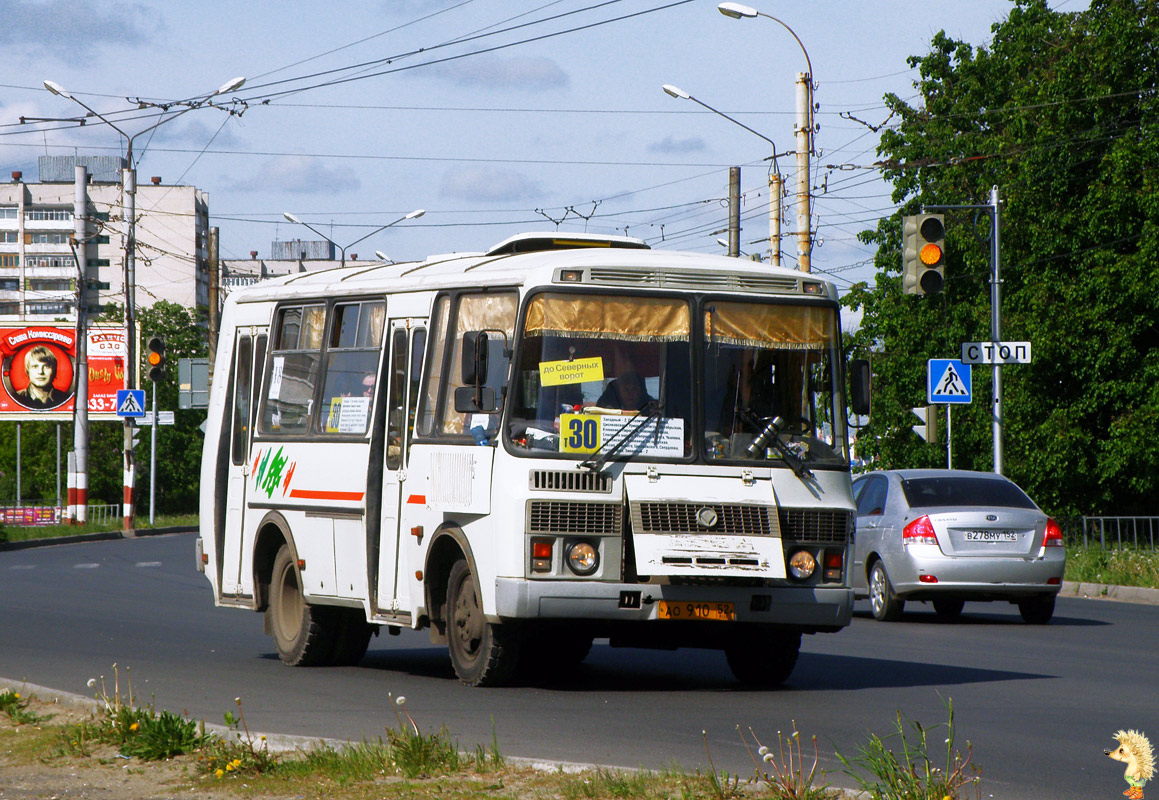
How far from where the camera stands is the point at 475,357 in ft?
37.8

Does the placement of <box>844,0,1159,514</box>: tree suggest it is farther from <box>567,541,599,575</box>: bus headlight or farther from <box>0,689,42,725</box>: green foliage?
<box>0,689,42,725</box>: green foliage

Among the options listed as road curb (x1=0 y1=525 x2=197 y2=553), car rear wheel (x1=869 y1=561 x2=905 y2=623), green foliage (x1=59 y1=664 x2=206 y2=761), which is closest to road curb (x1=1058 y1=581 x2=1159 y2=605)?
car rear wheel (x1=869 y1=561 x2=905 y2=623)

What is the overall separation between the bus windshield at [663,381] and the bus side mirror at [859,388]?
339mm

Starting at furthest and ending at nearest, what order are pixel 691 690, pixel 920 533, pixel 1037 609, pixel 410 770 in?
pixel 1037 609 < pixel 920 533 < pixel 691 690 < pixel 410 770

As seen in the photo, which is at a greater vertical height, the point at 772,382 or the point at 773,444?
the point at 772,382

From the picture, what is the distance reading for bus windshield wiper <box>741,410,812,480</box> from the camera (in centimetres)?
1180

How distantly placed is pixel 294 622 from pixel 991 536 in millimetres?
7898

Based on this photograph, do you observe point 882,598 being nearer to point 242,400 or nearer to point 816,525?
point 242,400

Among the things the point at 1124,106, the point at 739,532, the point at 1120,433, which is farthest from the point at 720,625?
the point at 1124,106

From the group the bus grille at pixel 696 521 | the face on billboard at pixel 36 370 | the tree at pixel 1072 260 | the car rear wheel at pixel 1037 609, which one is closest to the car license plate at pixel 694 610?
the bus grille at pixel 696 521

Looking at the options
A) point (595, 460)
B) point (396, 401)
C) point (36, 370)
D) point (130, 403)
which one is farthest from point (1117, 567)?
point (36, 370)

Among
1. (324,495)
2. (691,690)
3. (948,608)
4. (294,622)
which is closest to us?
(691,690)

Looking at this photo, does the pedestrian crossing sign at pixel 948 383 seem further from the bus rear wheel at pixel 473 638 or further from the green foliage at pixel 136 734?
the green foliage at pixel 136 734

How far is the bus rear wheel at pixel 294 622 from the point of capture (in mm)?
13742
